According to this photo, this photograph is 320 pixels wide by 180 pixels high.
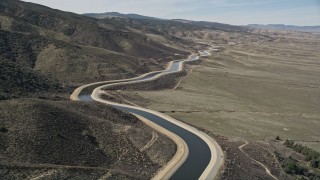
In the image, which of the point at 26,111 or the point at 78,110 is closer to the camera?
the point at 26,111

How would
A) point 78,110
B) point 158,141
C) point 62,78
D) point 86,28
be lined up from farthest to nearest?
point 86,28, point 62,78, point 78,110, point 158,141

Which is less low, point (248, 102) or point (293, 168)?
point (293, 168)

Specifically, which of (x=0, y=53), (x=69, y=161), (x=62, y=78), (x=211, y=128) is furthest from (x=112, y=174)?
(x=0, y=53)

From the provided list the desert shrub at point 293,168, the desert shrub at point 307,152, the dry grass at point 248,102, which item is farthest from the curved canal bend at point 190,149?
the desert shrub at point 307,152

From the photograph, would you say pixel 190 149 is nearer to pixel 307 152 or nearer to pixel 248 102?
pixel 307 152

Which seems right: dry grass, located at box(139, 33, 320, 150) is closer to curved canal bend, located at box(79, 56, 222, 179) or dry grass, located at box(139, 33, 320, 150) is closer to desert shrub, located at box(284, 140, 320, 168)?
desert shrub, located at box(284, 140, 320, 168)

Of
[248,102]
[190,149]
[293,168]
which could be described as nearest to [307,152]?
[293,168]

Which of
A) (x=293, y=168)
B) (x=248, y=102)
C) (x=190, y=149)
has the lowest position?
(x=248, y=102)

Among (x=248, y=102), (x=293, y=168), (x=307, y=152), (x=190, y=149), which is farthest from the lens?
(x=248, y=102)

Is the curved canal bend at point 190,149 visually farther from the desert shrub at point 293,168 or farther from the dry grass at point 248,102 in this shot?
the desert shrub at point 293,168

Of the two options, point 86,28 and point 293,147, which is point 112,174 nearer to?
point 293,147

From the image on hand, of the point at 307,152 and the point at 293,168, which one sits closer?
the point at 293,168
